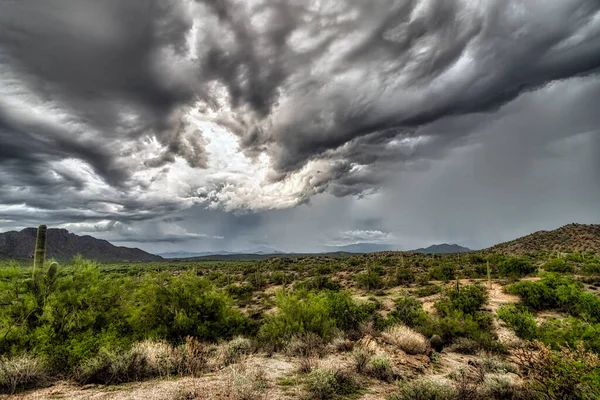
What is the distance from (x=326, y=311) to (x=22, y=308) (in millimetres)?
12745

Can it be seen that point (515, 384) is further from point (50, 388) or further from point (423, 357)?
point (50, 388)

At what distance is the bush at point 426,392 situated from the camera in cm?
718

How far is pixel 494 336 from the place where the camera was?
1544cm

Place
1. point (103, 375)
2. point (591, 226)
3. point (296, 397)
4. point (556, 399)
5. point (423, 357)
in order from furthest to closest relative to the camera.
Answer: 1. point (591, 226)
2. point (423, 357)
3. point (103, 375)
4. point (296, 397)
5. point (556, 399)

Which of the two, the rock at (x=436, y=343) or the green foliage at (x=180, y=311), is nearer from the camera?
the green foliage at (x=180, y=311)

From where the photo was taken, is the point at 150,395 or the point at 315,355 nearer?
the point at 150,395

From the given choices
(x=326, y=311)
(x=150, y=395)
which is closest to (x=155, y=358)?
(x=150, y=395)

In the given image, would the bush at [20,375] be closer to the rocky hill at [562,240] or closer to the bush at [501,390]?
the bush at [501,390]

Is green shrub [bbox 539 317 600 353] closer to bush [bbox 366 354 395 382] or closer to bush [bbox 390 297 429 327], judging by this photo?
bush [bbox 390 297 429 327]

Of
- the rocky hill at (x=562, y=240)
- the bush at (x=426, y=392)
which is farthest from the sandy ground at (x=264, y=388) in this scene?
the rocky hill at (x=562, y=240)

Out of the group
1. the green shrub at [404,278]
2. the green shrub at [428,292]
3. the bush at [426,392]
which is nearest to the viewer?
the bush at [426,392]

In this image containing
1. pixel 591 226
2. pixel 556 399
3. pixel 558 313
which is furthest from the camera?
pixel 591 226

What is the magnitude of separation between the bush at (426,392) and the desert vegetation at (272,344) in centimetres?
4

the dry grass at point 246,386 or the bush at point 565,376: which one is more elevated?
the bush at point 565,376
